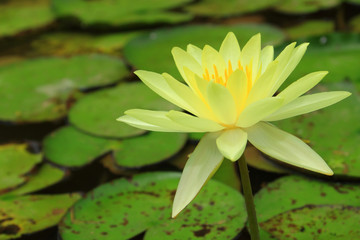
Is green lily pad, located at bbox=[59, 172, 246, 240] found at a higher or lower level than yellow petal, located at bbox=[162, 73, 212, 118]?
lower

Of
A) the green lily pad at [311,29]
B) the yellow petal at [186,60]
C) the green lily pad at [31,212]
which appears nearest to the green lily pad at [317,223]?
the yellow petal at [186,60]

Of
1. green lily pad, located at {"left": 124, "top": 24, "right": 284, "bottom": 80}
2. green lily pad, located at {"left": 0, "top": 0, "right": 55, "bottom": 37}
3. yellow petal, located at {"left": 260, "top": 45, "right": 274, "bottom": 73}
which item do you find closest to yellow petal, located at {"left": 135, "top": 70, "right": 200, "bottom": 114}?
yellow petal, located at {"left": 260, "top": 45, "right": 274, "bottom": 73}

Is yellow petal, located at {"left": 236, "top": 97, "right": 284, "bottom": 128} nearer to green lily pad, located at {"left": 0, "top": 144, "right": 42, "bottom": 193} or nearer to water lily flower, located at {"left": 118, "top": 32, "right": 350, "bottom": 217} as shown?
water lily flower, located at {"left": 118, "top": 32, "right": 350, "bottom": 217}

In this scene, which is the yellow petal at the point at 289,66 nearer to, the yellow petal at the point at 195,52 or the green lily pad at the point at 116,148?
the yellow petal at the point at 195,52

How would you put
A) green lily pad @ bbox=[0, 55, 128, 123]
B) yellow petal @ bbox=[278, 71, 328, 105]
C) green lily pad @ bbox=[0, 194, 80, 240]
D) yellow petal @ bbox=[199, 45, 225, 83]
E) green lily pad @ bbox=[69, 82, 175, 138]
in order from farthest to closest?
green lily pad @ bbox=[0, 55, 128, 123] < green lily pad @ bbox=[69, 82, 175, 138] < green lily pad @ bbox=[0, 194, 80, 240] < yellow petal @ bbox=[199, 45, 225, 83] < yellow petal @ bbox=[278, 71, 328, 105]

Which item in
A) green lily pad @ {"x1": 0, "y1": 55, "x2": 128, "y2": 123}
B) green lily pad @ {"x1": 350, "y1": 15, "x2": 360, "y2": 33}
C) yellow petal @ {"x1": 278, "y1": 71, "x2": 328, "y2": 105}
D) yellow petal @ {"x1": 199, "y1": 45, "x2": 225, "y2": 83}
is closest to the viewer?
yellow petal @ {"x1": 278, "y1": 71, "x2": 328, "y2": 105}

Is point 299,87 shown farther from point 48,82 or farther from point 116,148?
point 48,82
